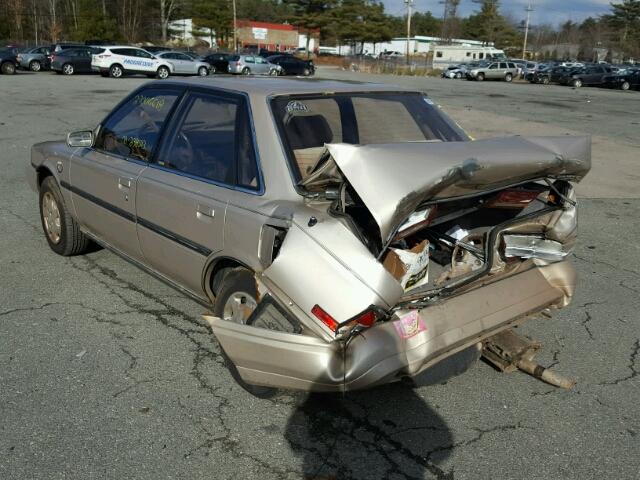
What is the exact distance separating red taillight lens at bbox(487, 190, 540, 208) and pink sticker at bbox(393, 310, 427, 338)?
46.5 inches

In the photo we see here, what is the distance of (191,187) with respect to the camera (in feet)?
12.0

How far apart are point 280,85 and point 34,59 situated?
121 ft

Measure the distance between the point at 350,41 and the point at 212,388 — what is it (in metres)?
86.5

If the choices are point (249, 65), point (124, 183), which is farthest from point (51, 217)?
point (249, 65)

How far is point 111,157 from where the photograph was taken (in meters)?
4.50

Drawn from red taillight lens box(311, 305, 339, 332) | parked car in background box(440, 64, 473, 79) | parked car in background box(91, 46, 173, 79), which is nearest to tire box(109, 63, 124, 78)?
parked car in background box(91, 46, 173, 79)

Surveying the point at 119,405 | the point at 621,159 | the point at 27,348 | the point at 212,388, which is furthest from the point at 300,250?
the point at 621,159

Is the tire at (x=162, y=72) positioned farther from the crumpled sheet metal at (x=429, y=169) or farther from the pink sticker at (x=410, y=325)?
the pink sticker at (x=410, y=325)

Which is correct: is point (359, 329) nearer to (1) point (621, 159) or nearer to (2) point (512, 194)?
(2) point (512, 194)

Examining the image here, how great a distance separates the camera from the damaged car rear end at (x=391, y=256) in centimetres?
268

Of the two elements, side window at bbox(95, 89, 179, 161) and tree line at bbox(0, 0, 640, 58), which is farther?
tree line at bbox(0, 0, 640, 58)

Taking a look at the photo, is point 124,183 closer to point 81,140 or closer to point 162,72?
point 81,140

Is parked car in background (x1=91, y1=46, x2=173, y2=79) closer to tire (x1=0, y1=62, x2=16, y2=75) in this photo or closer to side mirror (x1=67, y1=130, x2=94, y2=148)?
tire (x1=0, y1=62, x2=16, y2=75)

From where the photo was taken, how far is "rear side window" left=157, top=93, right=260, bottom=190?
3.45m
